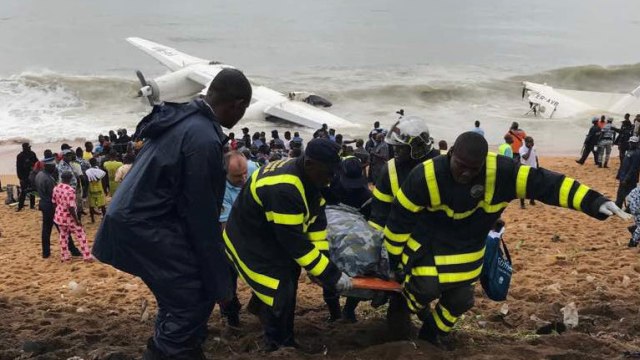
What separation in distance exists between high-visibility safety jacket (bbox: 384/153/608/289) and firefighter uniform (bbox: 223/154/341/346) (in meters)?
0.65

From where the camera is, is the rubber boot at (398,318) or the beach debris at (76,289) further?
the beach debris at (76,289)

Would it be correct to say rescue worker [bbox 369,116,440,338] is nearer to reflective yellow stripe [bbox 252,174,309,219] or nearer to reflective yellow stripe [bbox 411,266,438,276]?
reflective yellow stripe [bbox 411,266,438,276]

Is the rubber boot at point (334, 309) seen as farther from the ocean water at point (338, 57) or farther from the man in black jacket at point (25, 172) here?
the ocean water at point (338, 57)

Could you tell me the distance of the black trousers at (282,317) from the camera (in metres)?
4.95

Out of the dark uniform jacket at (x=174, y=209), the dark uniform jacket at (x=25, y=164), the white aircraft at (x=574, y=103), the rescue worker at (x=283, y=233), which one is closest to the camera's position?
the dark uniform jacket at (x=174, y=209)

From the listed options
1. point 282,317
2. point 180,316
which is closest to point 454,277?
point 282,317

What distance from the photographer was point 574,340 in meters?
5.18

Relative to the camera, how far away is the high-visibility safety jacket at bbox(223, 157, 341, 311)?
181 inches

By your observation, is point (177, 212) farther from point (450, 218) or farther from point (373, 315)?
point (373, 315)

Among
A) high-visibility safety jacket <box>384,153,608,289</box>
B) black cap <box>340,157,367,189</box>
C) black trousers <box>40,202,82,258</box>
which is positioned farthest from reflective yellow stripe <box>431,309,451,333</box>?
black trousers <box>40,202,82,258</box>

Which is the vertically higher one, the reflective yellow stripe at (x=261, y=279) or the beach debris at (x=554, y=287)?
the reflective yellow stripe at (x=261, y=279)

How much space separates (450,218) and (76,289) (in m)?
5.28

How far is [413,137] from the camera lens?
223 inches

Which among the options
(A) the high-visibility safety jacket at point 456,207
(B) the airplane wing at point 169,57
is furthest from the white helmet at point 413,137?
(B) the airplane wing at point 169,57
